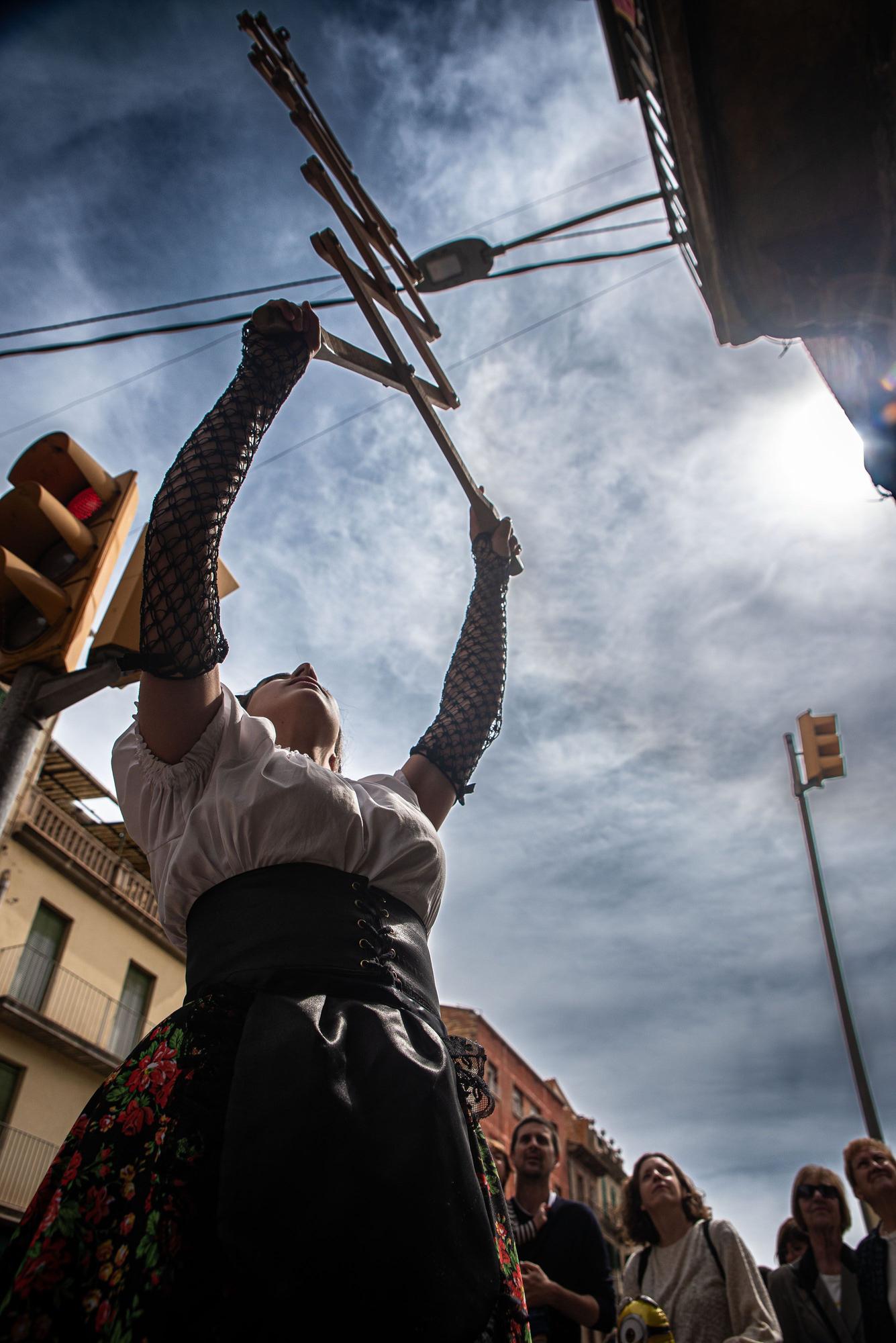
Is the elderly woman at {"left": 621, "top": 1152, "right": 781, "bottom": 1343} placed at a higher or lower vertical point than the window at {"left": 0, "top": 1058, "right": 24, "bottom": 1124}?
lower

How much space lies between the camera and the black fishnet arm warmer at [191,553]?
4.44ft

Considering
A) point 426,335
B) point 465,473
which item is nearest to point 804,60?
point 426,335

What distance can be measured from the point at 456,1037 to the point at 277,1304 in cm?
64

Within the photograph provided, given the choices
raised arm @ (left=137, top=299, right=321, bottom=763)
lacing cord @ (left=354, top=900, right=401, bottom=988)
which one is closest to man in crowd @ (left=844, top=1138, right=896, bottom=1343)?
lacing cord @ (left=354, top=900, right=401, bottom=988)

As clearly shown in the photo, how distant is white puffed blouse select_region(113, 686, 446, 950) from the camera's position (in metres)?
1.39

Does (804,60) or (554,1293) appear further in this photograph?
(554,1293)

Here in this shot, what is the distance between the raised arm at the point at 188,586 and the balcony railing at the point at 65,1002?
13.1m

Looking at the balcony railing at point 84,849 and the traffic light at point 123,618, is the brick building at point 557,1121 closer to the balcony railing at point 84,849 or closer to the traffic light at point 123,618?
the balcony railing at point 84,849

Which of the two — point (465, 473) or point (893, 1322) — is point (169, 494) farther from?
point (893, 1322)

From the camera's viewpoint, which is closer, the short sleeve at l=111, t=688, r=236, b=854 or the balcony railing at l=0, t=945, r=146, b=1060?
the short sleeve at l=111, t=688, r=236, b=854

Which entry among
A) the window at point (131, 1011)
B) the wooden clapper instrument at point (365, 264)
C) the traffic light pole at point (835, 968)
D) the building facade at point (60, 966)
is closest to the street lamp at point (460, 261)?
the wooden clapper instrument at point (365, 264)

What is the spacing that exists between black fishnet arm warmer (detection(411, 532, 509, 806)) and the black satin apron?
647 millimetres

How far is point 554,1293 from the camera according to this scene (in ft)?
A: 10.7

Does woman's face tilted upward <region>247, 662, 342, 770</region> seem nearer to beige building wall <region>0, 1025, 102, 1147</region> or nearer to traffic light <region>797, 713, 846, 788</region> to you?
traffic light <region>797, 713, 846, 788</region>
